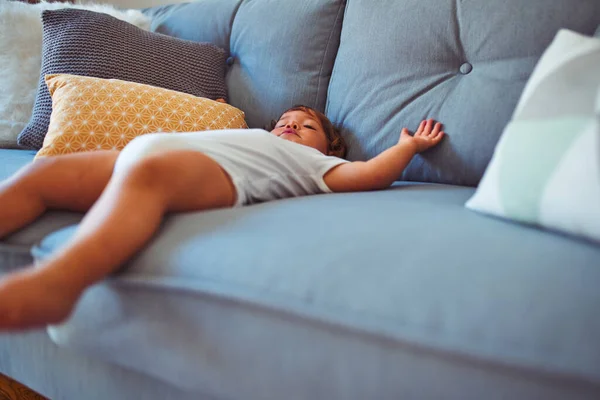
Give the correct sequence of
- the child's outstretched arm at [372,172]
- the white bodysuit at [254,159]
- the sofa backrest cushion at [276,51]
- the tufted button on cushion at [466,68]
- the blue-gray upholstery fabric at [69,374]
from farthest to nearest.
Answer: the sofa backrest cushion at [276,51]
the tufted button on cushion at [466,68]
the child's outstretched arm at [372,172]
the white bodysuit at [254,159]
the blue-gray upholstery fabric at [69,374]

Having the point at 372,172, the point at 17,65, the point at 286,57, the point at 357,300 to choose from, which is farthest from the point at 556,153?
the point at 17,65

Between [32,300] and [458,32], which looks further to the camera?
[458,32]

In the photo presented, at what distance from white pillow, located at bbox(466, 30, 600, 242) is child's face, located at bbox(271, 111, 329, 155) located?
0.53 metres

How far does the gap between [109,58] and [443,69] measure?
0.88 metres

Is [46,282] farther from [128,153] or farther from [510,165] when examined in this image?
[510,165]

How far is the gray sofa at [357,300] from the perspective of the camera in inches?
17.5

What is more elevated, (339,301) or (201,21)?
(201,21)

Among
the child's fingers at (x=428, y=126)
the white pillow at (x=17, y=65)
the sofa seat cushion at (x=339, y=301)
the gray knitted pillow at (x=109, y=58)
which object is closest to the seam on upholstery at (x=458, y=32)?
the child's fingers at (x=428, y=126)

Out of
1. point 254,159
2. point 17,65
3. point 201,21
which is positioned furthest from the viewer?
point 201,21

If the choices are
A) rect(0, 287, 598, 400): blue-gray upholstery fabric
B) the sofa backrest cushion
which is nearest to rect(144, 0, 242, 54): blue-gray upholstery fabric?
the sofa backrest cushion

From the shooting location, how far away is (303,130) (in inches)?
47.2

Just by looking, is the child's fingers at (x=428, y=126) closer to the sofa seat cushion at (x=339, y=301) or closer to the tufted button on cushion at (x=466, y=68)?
the tufted button on cushion at (x=466, y=68)

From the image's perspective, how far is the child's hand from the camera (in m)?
1.03

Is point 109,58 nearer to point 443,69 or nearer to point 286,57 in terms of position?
point 286,57
